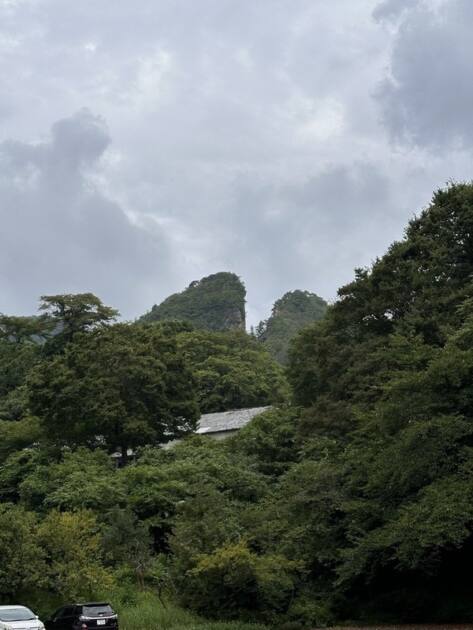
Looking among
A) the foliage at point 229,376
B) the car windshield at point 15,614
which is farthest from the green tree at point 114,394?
the car windshield at point 15,614

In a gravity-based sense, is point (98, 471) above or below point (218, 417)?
below

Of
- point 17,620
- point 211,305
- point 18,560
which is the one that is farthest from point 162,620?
point 211,305

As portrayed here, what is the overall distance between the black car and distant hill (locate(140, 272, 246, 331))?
102m

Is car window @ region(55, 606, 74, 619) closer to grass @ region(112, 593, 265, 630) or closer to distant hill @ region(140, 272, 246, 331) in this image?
grass @ region(112, 593, 265, 630)

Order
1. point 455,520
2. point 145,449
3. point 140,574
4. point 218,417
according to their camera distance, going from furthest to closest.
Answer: point 218,417 < point 145,449 < point 140,574 < point 455,520

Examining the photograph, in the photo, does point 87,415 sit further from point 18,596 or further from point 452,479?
point 452,479

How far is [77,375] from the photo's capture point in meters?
50.6

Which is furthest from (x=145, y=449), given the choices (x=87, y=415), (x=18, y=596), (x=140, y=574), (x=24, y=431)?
(x=18, y=596)

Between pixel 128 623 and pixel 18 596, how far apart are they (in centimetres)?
452

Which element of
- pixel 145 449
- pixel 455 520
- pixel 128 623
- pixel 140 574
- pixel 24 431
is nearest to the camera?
pixel 455 520

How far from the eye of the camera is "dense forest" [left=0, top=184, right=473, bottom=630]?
95.0 ft

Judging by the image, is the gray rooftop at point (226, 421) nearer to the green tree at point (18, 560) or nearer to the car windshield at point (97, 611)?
the green tree at point (18, 560)

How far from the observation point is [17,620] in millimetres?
23609

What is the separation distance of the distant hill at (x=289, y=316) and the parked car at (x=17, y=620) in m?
101
